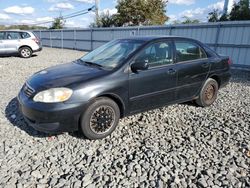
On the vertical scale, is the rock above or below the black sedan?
below

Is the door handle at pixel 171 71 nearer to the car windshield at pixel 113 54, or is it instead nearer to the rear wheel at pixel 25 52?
the car windshield at pixel 113 54

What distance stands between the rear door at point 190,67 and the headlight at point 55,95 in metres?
2.18

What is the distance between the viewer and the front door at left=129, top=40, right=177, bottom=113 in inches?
153

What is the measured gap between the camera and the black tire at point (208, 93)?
5.04 metres

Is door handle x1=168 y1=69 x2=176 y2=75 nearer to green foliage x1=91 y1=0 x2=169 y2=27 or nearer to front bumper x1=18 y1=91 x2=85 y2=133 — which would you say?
front bumper x1=18 y1=91 x2=85 y2=133

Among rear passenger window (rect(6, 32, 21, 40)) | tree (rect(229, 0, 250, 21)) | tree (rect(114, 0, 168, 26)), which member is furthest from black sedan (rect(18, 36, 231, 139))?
tree (rect(114, 0, 168, 26))

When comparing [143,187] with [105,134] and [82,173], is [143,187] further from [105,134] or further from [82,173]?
[105,134]

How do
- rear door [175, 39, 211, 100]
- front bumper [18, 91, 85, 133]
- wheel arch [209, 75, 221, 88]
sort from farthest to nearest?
1. wheel arch [209, 75, 221, 88]
2. rear door [175, 39, 211, 100]
3. front bumper [18, 91, 85, 133]

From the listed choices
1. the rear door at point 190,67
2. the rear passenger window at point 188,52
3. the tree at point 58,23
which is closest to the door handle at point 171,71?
the rear door at point 190,67

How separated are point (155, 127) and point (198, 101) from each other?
59.0 inches

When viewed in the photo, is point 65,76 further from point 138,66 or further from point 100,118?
point 138,66

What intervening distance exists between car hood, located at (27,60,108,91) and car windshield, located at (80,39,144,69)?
8.9 inches

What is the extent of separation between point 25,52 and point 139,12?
17466mm

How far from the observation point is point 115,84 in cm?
362
